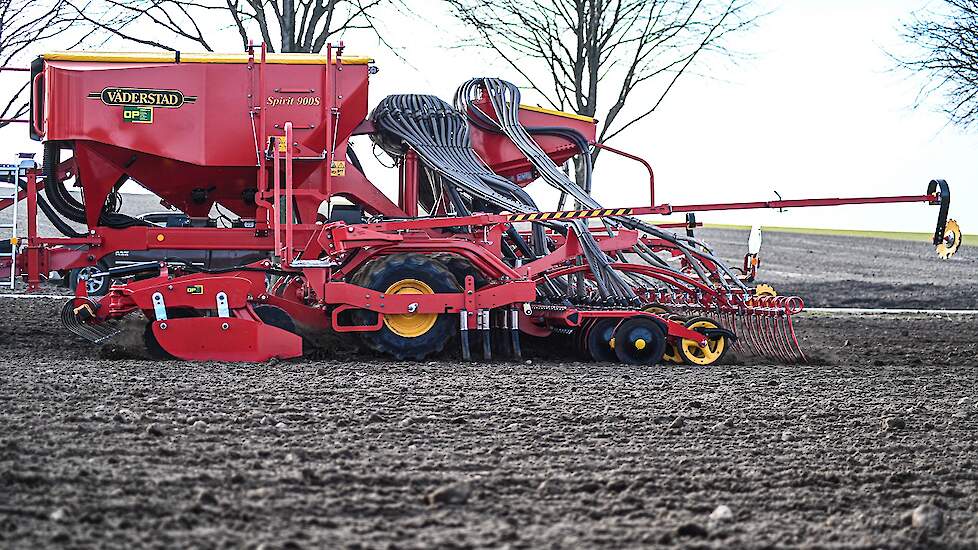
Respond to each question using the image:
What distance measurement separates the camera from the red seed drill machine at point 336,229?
995 cm

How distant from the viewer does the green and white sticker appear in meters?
10.5

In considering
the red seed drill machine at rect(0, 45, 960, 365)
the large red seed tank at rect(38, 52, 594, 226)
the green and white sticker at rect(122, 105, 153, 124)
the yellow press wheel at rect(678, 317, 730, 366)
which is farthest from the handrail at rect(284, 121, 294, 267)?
the yellow press wheel at rect(678, 317, 730, 366)

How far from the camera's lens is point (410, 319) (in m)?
10.1

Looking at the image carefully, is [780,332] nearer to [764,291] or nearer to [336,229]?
[764,291]

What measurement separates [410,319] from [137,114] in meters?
3.06

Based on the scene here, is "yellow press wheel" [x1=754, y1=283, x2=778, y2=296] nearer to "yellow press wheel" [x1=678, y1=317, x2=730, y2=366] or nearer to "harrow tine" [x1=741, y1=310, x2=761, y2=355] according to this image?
"harrow tine" [x1=741, y1=310, x2=761, y2=355]

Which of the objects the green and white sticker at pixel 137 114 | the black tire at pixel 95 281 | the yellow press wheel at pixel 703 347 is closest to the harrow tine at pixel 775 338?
the yellow press wheel at pixel 703 347

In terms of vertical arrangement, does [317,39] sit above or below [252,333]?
above

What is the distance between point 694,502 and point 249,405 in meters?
3.05

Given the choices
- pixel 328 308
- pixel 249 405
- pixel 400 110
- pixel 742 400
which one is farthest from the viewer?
pixel 400 110

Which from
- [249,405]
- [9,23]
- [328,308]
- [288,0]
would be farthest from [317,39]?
[249,405]

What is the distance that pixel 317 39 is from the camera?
17.2m

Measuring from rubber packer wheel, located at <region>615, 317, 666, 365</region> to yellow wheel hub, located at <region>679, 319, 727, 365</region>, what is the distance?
22 cm

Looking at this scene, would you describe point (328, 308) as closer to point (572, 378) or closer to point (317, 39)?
point (572, 378)
